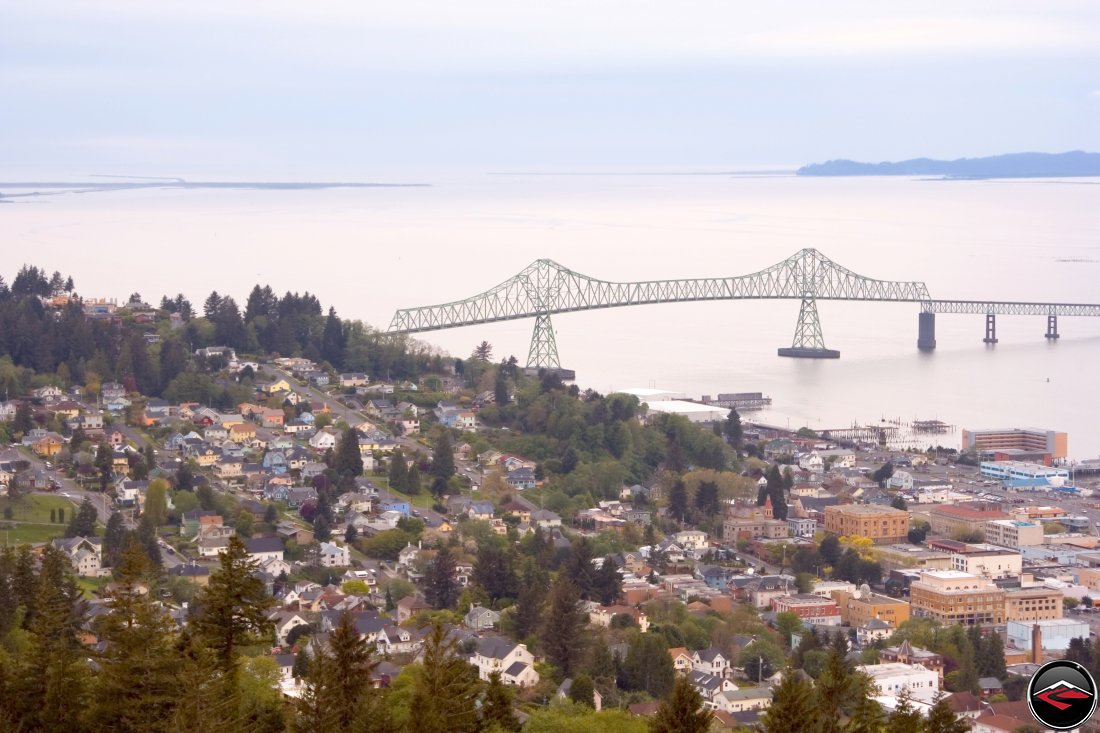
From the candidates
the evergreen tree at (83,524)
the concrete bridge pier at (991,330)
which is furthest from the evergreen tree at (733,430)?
the concrete bridge pier at (991,330)

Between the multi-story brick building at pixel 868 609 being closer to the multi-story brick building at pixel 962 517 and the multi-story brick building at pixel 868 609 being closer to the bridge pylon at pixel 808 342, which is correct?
the multi-story brick building at pixel 962 517

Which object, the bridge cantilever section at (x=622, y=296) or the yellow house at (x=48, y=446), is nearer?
the yellow house at (x=48, y=446)

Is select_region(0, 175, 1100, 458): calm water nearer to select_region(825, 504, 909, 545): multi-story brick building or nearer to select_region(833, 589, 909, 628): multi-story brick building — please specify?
select_region(825, 504, 909, 545): multi-story brick building

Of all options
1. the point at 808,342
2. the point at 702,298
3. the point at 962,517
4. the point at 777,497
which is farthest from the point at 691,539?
the point at 702,298

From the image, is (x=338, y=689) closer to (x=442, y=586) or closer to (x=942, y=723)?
(x=942, y=723)

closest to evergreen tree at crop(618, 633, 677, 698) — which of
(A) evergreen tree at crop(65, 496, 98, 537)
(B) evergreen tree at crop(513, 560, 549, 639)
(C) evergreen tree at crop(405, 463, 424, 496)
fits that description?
(B) evergreen tree at crop(513, 560, 549, 639)
